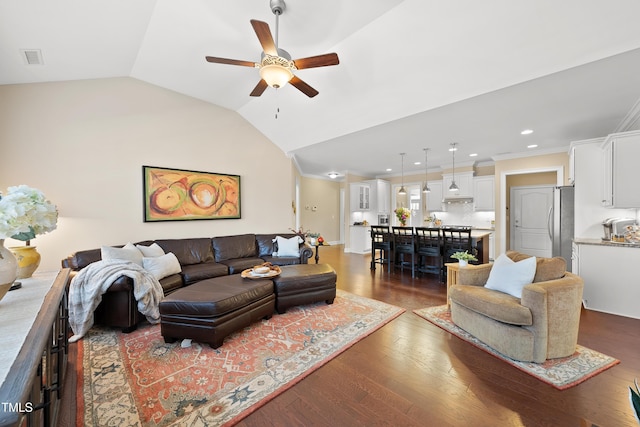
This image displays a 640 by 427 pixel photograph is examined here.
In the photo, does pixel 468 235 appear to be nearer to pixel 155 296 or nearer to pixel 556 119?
pixel 556 119

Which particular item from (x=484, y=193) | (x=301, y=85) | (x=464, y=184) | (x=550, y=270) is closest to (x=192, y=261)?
(x=301, y=85)

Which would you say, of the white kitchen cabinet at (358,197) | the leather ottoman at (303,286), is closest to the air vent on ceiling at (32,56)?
the leather ottoman at (303,286)

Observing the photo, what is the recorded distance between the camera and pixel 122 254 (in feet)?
10.1

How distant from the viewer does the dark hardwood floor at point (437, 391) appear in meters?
1.57

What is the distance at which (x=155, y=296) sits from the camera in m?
2.83

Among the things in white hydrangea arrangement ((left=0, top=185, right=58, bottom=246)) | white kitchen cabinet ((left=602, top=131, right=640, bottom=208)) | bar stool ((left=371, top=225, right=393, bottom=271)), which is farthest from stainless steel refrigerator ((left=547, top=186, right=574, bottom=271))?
white hydrangea arrangement ((left=0, top=185, right=58, bottom=246))

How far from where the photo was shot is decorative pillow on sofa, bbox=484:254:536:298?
93.4 inches

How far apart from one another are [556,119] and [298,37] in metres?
3.94

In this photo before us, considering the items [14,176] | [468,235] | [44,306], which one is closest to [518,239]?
[468,235]

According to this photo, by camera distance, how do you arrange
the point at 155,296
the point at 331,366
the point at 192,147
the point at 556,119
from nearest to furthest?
1. the point at 331,366
2. the point at 155,296
3. the point at 556,119
4. the point at 192,147

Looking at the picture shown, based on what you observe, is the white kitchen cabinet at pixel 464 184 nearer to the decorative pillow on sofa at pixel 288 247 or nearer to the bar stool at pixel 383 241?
the bar stool at pixel 383 241

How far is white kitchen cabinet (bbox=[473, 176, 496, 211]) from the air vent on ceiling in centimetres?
823

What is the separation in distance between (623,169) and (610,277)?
4.46 feet

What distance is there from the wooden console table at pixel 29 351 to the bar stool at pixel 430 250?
485 centimetres
